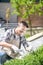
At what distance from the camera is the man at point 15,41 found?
232 inches

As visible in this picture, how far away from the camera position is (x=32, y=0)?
786 inches

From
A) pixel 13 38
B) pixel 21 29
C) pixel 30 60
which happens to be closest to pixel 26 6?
pixel 13 38

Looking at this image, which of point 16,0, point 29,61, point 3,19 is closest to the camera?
point 29,61

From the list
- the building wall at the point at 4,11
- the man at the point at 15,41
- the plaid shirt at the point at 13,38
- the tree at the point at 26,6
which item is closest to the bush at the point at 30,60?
the man at the point at 15,41

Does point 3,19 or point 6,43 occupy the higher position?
point 6,43

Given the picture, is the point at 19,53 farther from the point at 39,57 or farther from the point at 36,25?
the point at 36,25

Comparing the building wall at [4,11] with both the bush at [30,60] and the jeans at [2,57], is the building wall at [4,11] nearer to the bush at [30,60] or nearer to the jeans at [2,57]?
the jeans at [2,57]

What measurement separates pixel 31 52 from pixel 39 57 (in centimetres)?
46

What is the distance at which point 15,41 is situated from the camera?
19.9ft

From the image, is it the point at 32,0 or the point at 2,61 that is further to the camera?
the point at 32,0

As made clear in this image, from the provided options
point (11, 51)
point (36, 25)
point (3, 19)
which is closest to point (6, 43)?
point (11, 51)

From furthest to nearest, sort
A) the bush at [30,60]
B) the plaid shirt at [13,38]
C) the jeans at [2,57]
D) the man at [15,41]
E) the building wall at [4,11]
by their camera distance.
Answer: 1. the building wall at [4,11]
2. the plaid shirt at [13,38]
3. the man at [15,41]
4. the jeans at [2,57]
5. the bush at [30,60]

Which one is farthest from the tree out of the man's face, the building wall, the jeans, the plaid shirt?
the jeans

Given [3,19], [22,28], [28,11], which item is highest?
[22,28]
